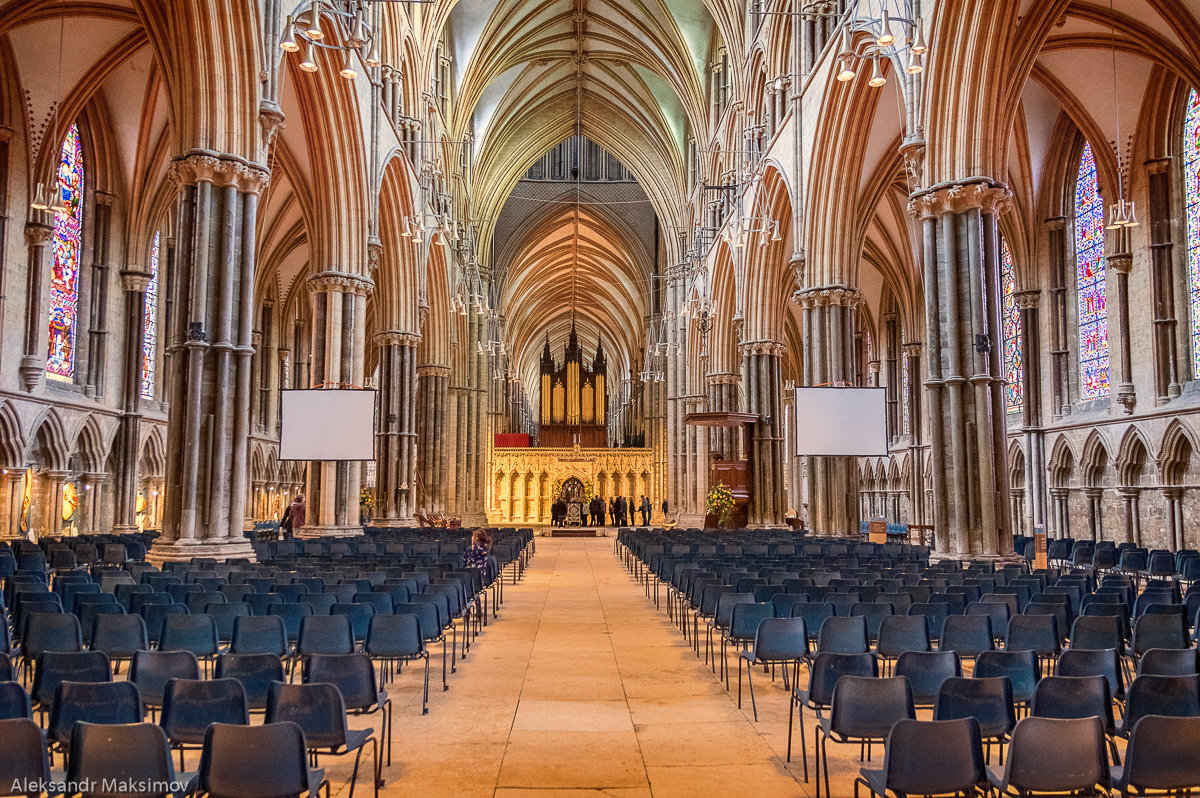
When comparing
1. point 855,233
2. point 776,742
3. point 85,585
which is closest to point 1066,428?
point 855,233

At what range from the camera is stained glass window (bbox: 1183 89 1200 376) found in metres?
19.7

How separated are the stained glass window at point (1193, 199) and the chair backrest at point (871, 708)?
18.9 meters

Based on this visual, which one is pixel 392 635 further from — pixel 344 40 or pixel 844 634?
pixel 344 40

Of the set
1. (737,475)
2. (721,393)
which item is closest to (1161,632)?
(737,475)

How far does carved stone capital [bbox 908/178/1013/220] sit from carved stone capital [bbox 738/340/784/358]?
46.7ft

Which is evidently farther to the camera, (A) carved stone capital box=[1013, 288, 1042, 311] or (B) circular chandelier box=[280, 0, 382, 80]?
(A) carved stone capital box=[1013, 288, 1042, 311]

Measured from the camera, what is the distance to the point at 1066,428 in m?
23.5

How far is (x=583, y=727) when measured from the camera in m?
6.52

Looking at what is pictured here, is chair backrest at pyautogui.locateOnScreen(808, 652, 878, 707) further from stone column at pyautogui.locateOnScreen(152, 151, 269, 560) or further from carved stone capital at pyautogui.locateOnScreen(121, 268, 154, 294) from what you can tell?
carved stone capital at pyautogui.locateOnScreen(121, 268, 154, 294)

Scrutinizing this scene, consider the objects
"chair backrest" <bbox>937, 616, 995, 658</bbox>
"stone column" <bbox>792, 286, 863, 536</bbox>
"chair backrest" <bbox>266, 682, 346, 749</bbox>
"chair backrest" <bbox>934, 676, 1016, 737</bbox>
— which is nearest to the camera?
"chair backrest" <bbox>266, 682, 346, 749</bbox>

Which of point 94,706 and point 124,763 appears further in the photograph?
point 94,706

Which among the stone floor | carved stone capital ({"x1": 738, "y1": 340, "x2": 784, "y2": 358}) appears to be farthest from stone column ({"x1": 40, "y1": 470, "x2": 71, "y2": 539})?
carved stone capital ({"x1": 738, "y1": 340, "x2": 784, "y2": 358})

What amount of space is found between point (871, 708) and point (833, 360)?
18.0 m

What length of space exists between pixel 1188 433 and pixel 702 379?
79.4 ft
